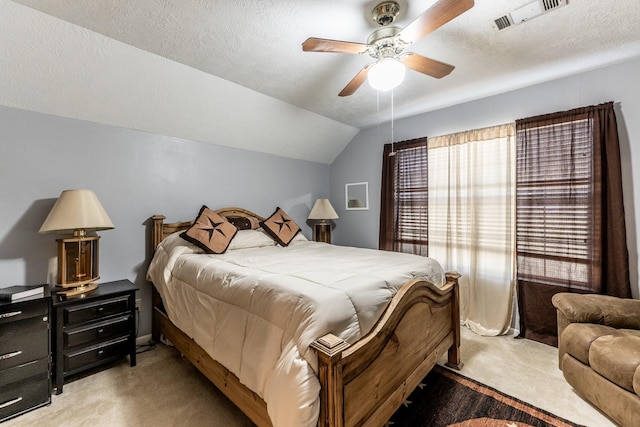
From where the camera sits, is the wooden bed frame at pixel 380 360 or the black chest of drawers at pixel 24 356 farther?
the black chest of drawers at pixel 24 356

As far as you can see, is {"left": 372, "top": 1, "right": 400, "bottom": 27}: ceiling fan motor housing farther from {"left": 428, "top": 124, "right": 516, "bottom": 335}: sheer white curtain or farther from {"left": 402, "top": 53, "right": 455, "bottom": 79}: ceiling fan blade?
{"left": 428, "top": 124, "right": 516, "bottom": 335}: sheer white curtain

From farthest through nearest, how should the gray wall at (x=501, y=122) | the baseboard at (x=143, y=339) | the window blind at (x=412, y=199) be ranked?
the window blind at (x=412, y=199) → the baseboard at (x=143, y=339) → the gray wall at (x=501, y=122)

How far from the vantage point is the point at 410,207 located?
365 centimetres

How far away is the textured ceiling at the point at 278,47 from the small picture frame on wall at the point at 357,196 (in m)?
1.40

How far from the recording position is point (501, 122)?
2971 millimetres

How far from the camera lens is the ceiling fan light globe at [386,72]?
170 centimetres

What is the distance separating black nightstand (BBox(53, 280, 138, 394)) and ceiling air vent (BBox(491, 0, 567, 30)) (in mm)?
3510

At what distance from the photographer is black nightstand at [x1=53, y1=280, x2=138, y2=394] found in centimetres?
201

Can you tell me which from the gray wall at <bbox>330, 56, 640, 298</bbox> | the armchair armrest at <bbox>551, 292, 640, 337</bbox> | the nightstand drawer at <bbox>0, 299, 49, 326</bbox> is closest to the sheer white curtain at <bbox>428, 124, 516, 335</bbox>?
the gray wall at <bbox>330, 56, 640, 298</bbox>

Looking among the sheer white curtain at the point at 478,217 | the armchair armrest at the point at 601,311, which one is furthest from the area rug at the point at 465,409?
the sheer white curtain at the point at 478,217

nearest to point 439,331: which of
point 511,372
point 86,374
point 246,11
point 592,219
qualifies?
point 511,372

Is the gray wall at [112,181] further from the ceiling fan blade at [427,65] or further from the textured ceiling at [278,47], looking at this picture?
the ceiling fan blade at [427,65]

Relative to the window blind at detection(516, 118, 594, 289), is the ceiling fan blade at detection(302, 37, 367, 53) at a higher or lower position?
higher

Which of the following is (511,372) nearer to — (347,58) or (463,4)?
(463,4)
